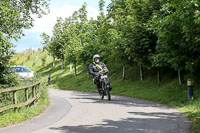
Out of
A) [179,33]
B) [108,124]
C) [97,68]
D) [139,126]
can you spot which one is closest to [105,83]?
[97,68]

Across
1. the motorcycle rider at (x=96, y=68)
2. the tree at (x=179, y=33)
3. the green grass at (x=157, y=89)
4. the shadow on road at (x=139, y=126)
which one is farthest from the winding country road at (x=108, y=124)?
the motorcycle rider at (x=96, y=68)

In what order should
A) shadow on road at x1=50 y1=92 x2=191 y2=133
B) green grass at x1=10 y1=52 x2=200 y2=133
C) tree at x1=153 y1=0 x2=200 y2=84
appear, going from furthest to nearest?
green grass at x1=10 y1=52 x2=200 y2=133 → tree at x1=153 y1=0 x2=200 y2=84 → shadow on road at x1=50 y1=92 x2=191 y2=133

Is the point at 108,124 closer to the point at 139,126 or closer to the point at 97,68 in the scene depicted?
the point at 139,126

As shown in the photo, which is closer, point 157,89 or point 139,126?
point 139,126

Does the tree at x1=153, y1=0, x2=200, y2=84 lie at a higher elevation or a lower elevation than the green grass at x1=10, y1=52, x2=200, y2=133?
higher

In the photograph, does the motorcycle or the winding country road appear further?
the motorcycle

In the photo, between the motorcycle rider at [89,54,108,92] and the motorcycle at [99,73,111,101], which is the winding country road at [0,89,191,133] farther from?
the motorcycle rider at [89,54,108,92]

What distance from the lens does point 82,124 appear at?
705 centimetres

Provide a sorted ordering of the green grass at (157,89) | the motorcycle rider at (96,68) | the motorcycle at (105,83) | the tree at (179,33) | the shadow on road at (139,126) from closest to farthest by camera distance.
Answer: the shadow on road at (139,126)
the tree at (179,33)
the green grass at (157,89)
the motorcycle at (105,83)
the motorcycle rider at (96,68)

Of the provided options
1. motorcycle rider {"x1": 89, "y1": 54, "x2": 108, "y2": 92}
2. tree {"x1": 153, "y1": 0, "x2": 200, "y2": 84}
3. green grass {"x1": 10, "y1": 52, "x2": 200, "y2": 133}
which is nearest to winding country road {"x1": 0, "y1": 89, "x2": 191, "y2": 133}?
green grass {"x1": 10, "y1": 52, "x2": 200, "y2": 133}

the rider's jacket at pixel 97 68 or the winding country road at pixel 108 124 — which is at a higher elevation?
the rider's jacket at pixel 97 68

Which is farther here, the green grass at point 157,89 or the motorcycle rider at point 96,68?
the motorcycle rider at point 96,68

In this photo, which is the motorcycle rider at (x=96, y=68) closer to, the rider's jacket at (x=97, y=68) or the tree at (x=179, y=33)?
the rider's jacket at (x=97, y=68)

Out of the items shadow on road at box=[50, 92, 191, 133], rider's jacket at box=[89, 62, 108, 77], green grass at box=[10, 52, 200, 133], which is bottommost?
shadow on road at box=[50, 92, 191, 133]
